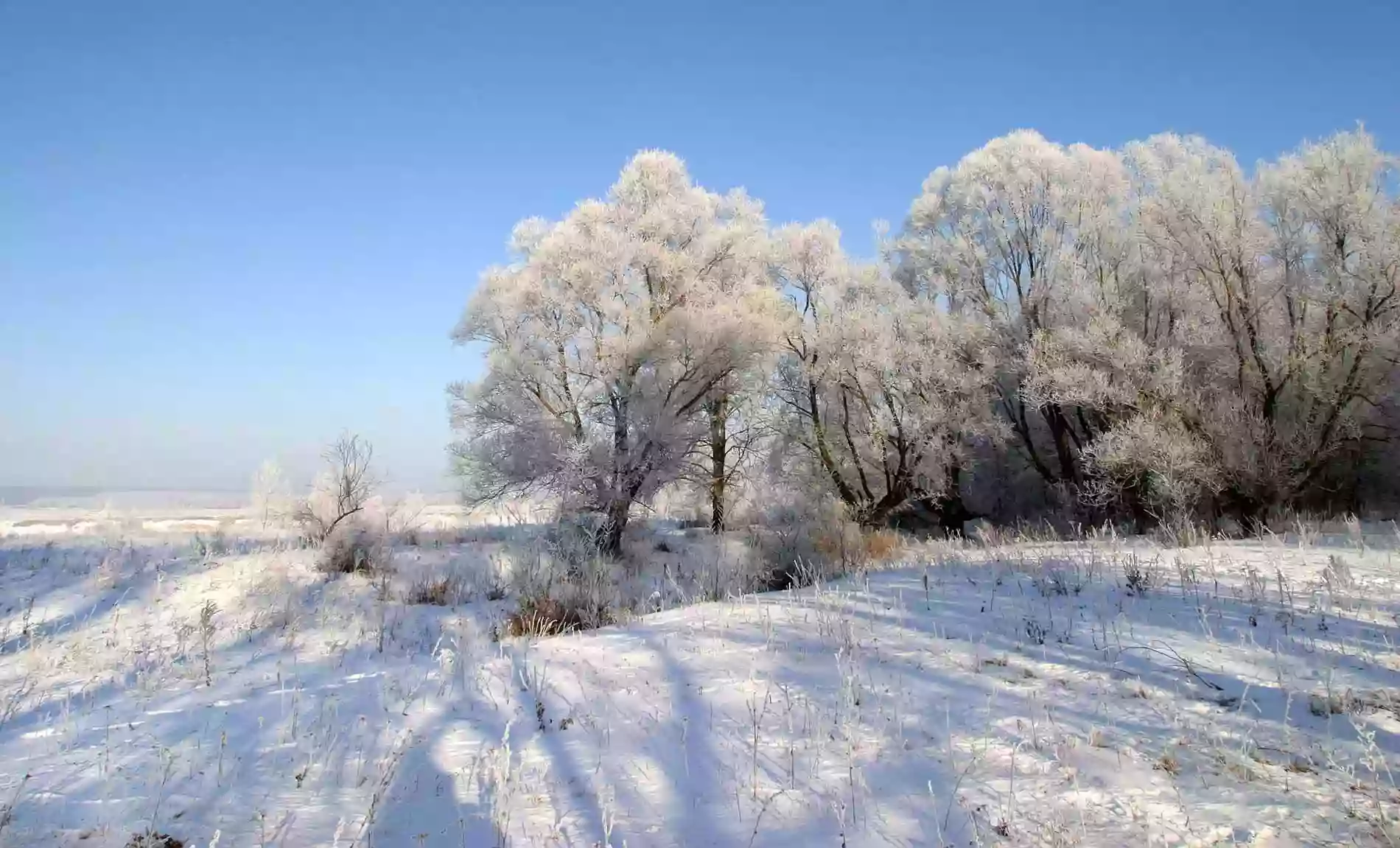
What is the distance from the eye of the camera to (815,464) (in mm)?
21125

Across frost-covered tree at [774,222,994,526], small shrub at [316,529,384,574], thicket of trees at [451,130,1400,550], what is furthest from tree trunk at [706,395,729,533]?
small shrub at [316,529,384,574]

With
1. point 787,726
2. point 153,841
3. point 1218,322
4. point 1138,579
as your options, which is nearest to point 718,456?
point 1218,322

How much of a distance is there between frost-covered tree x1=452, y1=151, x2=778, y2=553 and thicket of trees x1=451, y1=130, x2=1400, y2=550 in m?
0.07

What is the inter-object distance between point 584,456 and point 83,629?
9.33 metres

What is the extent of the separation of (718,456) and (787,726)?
671 inches

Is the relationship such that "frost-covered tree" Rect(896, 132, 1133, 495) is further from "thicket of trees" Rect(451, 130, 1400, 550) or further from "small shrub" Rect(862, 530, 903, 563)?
"small shrub" Rect(862, 530, 903, 563)

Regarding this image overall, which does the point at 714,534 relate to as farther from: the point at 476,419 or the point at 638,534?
the point at 476,419

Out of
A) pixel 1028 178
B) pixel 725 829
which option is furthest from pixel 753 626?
pixel 1028 178

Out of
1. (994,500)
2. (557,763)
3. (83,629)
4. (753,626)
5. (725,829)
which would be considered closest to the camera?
(725,829)

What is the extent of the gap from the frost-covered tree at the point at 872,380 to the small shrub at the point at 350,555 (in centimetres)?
1150

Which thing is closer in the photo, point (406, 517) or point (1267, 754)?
point (1267, 754)

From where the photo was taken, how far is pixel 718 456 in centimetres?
2097

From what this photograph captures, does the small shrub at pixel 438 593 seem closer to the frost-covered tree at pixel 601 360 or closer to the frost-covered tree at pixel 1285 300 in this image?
the frost-covered tree at pixel 601 360

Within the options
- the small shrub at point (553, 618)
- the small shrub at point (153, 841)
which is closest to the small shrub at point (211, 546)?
the small shrub at point (553, 618)
